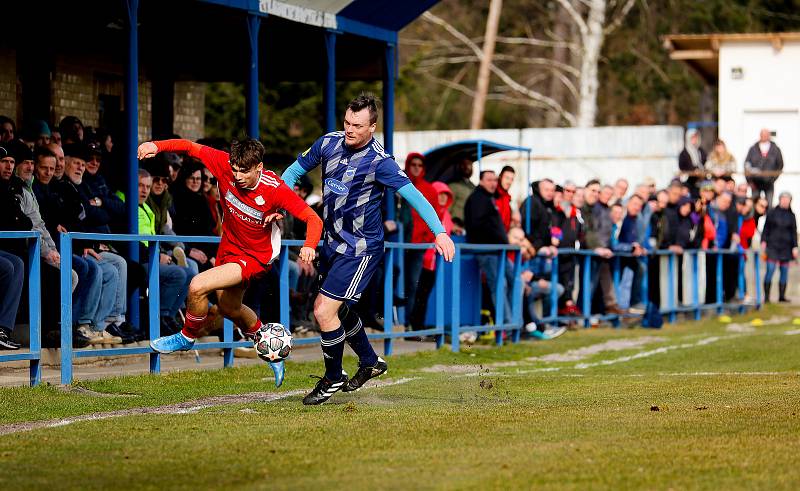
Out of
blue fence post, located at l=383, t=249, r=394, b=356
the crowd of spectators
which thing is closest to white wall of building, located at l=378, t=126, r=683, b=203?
the crowd of spectators

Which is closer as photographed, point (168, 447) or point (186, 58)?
point (168, 447)

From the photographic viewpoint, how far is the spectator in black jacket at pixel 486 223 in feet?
56.4

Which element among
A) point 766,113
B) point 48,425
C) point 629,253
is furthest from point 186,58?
point 766,113

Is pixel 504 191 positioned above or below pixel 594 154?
below

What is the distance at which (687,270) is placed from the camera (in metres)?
23.4

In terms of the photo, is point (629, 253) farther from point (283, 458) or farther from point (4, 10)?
point (283, 458)

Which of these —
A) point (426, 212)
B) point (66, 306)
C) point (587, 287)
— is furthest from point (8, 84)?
point (426, 212)

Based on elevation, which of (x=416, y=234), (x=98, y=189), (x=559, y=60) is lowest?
(x=416, y=234)

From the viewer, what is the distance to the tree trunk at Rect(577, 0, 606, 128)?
42.6 meters

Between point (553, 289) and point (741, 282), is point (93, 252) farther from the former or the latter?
point (741, 282)

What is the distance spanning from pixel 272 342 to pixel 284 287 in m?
2.94

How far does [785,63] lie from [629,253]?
16.6 meters

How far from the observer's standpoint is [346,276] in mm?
10031

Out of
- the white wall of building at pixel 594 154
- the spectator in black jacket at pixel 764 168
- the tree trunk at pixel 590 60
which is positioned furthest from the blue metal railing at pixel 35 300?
the tree trunk at pixel 590 60
